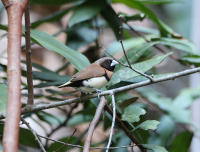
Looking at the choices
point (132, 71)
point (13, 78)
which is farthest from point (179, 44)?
point (13, 78)

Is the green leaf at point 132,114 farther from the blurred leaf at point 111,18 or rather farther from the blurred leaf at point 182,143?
the blurred leaf at point 111,18

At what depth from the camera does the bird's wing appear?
1159mm

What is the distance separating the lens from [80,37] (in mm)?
1884

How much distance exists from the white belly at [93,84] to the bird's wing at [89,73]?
2 cm

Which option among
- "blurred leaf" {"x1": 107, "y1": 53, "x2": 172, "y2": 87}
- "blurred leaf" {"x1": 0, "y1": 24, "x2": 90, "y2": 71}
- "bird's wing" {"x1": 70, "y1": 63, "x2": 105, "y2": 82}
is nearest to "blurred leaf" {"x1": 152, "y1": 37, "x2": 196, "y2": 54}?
"blurred leaf" {"x1": 107, "y1": 53, "x2": 172, "y2": 87}

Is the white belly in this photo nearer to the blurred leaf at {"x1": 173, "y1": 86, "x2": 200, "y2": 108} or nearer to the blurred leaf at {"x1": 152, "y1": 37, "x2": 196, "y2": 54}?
the blurred leaf at {"x1": 152, "y1": 37, "x2": 196, "y2": 54}

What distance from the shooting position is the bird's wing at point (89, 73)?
45.6 inches

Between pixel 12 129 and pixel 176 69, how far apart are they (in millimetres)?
3047

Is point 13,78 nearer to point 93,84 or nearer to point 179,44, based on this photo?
point 93,84

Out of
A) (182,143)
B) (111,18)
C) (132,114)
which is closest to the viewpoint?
(132,114)

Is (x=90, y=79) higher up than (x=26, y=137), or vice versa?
(x=90, y=79)

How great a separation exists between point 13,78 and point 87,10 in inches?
45.6

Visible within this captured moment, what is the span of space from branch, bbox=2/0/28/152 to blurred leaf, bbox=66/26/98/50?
3.85ft

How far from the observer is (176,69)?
3.29 meters
